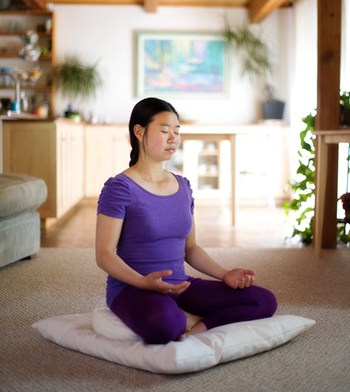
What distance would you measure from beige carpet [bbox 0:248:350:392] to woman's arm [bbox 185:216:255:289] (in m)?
0.23

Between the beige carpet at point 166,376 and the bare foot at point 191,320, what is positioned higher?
the bare foot at point 191,320

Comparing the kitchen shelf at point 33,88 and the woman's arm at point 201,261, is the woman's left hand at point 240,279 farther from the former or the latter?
the kitchen shelf at point 33,88

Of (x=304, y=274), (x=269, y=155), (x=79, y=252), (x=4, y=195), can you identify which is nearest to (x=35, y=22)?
(x=269, y=155)

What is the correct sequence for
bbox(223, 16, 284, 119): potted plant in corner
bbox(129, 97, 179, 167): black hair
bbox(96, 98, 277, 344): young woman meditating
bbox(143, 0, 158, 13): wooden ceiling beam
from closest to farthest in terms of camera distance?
1. bbox(96, 98, 277, 344): young woman meditating
2. bbox(129, 97, 179, 167): black hair
3. bbox(143, 0, 158, 13): wooden ceiling beam
4. bbox(223, 16, 284, 119): potted plant in corner

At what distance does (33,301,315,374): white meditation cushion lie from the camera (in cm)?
175

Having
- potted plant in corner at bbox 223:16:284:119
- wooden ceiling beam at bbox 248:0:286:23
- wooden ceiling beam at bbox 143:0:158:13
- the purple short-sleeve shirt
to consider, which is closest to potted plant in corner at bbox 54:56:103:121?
wooden ceiling beam at bbox 143:0:158:13

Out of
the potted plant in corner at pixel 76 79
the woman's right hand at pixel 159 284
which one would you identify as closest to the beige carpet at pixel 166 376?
the woman's right hand at pixel 159 284

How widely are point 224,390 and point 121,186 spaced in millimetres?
686

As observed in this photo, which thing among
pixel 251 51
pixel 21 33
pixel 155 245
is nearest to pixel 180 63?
pixel 251 51

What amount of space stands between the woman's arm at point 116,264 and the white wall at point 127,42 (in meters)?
5.76

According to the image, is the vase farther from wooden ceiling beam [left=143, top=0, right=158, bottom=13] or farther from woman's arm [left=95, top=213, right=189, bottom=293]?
woman's arm [left=95, top=213, right=189, bottom=293]

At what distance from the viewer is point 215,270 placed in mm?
2123

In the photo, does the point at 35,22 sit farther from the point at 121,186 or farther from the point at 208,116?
the point at 121,186

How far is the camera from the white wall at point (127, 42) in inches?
299
